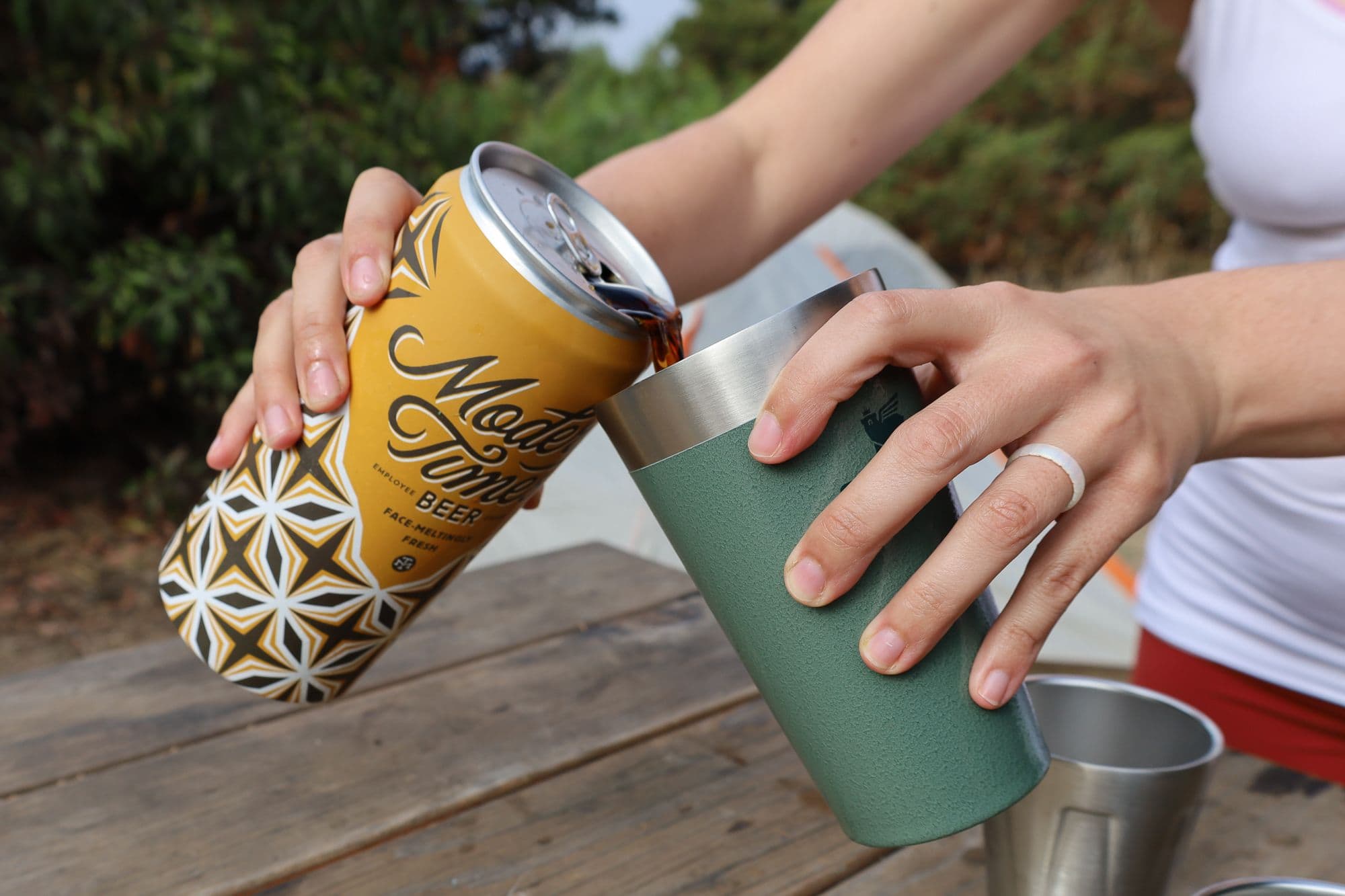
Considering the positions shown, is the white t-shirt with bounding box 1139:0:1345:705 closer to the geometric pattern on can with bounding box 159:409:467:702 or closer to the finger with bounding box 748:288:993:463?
the finger with bounding box 748:288:993:463

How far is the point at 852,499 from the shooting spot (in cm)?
45

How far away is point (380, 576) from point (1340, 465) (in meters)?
0.70

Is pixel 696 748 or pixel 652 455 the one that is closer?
pixel 652 455

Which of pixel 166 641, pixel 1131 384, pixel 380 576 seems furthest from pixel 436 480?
pixel 166 641

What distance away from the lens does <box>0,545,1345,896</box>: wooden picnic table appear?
66cm

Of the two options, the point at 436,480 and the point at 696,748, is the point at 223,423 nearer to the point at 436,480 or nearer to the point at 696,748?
the point at 436,480

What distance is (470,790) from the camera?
0.75 metres

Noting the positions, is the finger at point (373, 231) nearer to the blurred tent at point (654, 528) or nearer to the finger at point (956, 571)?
the finger at point (956, 571)

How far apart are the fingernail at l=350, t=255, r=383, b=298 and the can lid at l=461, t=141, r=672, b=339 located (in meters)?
0.06

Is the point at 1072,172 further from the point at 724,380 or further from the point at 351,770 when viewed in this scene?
the point at 724,380

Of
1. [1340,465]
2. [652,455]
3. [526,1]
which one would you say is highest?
[652,455]

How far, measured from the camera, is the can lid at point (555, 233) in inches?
21.0

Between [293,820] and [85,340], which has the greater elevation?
[293,820]

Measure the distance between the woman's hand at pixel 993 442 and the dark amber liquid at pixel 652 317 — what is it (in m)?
0.13
